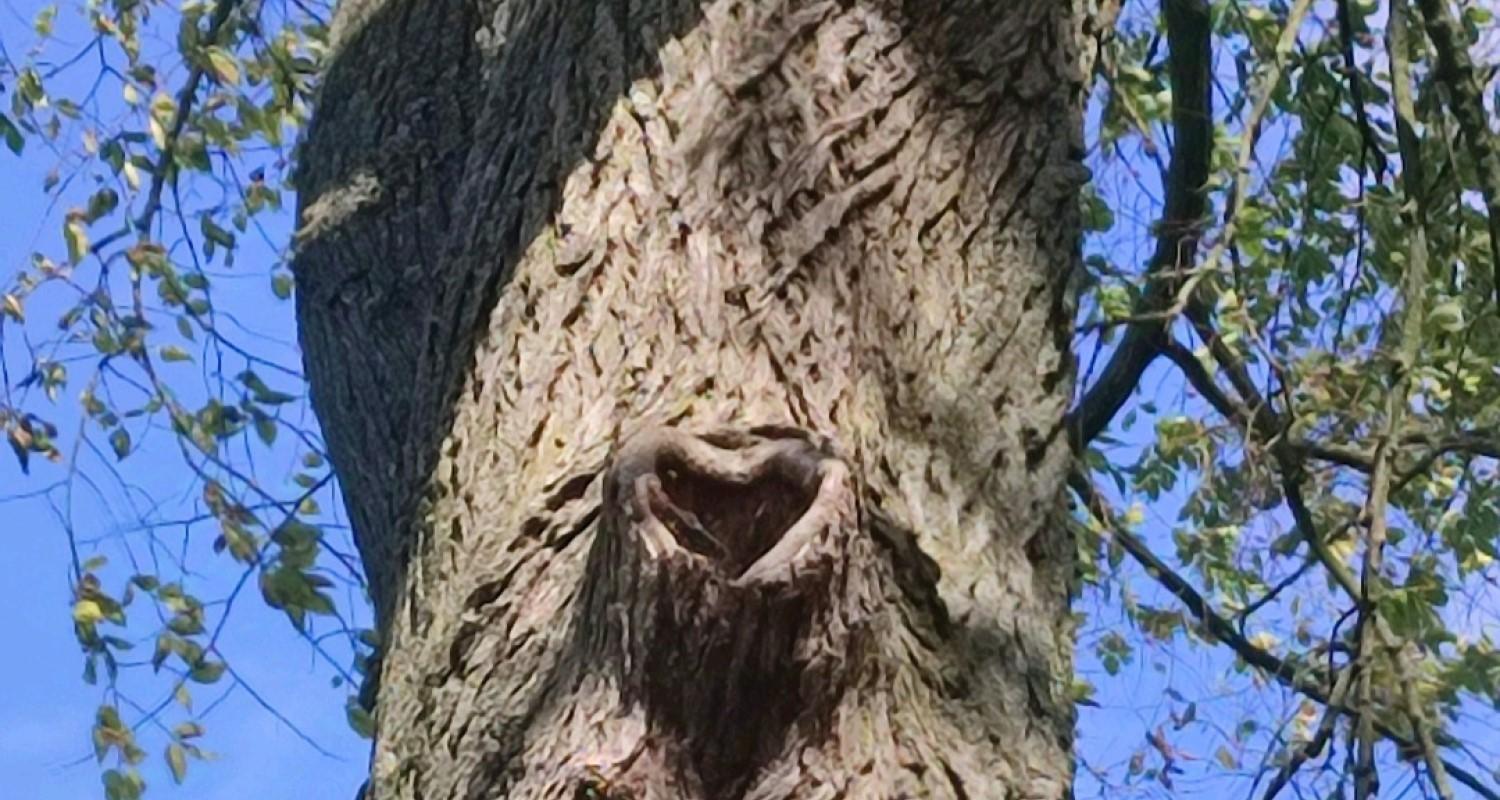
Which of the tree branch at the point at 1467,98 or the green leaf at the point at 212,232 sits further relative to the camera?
the green leaf at the point at 212,232

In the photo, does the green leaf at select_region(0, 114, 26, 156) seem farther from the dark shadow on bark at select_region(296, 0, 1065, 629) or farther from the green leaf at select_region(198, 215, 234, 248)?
Result: the dark shadow on bark at select_region(296, 0, 1065, 629)

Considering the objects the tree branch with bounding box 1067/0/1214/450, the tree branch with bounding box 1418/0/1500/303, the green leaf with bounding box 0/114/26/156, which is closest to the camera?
the tree branch with bounding box 1418/0/1500/303

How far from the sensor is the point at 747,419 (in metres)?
1.74

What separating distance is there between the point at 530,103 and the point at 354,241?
0.64 metres

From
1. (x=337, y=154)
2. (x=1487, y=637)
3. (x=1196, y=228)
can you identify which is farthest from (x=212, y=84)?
(x=1487, y=637)

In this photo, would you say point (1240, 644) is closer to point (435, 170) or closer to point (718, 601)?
point (435, 170)

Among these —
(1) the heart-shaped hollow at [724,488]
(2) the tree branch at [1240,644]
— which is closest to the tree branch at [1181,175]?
(2) the tree branch at [1240,644]

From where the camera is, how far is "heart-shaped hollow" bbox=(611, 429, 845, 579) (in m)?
1.59

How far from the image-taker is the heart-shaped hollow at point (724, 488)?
5.22ft

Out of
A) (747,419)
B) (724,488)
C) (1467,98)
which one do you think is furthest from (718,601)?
(1467,98)

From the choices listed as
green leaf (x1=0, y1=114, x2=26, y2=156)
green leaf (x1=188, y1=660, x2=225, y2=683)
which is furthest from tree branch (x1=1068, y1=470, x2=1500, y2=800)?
green leaf (x1=0, y1=114, x2=26, y2=156)

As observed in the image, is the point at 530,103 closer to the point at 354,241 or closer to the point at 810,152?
the point at 810,152

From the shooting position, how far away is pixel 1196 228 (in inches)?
121

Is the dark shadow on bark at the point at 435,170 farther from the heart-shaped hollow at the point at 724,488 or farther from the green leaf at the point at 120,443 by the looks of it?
the green leaf at the point at 120,443
